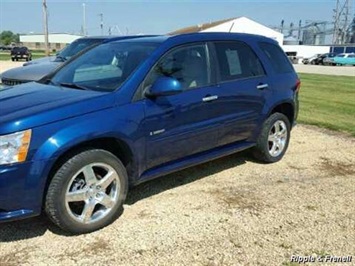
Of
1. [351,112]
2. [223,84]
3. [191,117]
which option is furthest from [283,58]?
[351,112]

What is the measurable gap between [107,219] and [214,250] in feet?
Result: 3.34

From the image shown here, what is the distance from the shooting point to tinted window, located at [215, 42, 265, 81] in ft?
16.0

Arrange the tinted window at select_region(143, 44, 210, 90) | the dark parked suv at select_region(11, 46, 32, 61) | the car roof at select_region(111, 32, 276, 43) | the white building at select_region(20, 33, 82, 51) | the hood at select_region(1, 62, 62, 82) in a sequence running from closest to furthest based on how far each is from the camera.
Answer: the tinted window at select_region(143, 44, 210, 90), the car roof at select_region(111, 32, 276, 43), the hood at select_region(1, 62, 62, 82), the dark parked suv at select_region(11, 46, 32, 61), the white building at select_region(20, 33, 82, 51)

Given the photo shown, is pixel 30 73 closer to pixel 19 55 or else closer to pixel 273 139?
pixel 273 139

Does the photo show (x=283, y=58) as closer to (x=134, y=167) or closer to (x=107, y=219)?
(x=134, y=167)

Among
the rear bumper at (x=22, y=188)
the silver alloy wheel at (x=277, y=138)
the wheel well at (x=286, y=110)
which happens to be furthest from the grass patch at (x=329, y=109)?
the rear bumper at (x=22, y=188)

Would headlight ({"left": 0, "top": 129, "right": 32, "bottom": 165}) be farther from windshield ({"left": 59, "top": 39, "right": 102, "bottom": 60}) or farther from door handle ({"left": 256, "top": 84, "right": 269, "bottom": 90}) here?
windshield ({"left": 59, "top": 39, "right": 102, "bottom": 60})

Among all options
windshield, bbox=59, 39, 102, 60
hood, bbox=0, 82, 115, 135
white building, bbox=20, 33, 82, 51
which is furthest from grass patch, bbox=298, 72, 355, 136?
white building, bbox=20, 33, 82, 51

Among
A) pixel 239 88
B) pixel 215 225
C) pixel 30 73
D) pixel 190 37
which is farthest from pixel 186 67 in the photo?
pixel 30 73

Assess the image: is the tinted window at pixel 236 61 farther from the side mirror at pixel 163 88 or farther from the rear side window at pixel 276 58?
the side mirror at pixel 163 88

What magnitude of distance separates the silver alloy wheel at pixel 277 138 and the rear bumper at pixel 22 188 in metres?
3.42

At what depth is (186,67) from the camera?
453cm

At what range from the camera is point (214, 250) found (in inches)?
137

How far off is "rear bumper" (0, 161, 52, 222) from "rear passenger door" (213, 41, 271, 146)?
2.22 meters
